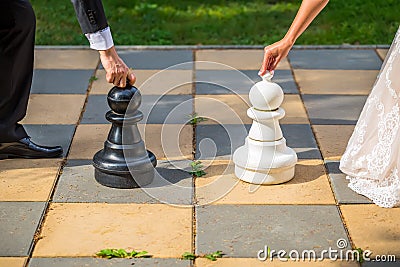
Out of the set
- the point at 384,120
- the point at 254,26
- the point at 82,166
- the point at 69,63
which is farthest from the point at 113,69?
the point at 254,26

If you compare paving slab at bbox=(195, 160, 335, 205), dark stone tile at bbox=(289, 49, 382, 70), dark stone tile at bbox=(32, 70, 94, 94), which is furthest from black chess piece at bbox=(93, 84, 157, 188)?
dark stone tile at bbox=(289, 49, 382, 70)

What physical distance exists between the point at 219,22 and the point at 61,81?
6.85ft

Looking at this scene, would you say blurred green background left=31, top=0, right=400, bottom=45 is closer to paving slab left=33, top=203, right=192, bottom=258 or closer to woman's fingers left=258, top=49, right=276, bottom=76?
woman's fingers left=258, top=49, right=276, bottom=76

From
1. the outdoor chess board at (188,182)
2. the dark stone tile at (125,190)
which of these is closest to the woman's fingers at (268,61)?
the outdoor chess board at (188,182)

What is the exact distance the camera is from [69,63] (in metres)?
6.23

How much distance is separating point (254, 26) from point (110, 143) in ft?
11.1

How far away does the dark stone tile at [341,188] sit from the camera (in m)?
3.97

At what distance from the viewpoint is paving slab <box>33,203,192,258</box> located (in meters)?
3.49

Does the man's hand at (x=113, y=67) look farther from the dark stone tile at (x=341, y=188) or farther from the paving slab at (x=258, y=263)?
the dark stone tile at (x=341, y=188)

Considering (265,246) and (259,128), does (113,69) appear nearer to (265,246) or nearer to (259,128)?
(259,128)

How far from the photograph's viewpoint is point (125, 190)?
4086 mm

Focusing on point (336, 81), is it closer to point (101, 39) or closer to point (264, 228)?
point (264, 228)

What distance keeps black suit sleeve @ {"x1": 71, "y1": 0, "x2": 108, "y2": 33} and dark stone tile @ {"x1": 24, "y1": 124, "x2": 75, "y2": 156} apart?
106 centimetres

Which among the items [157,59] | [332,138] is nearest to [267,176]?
[332,138]
